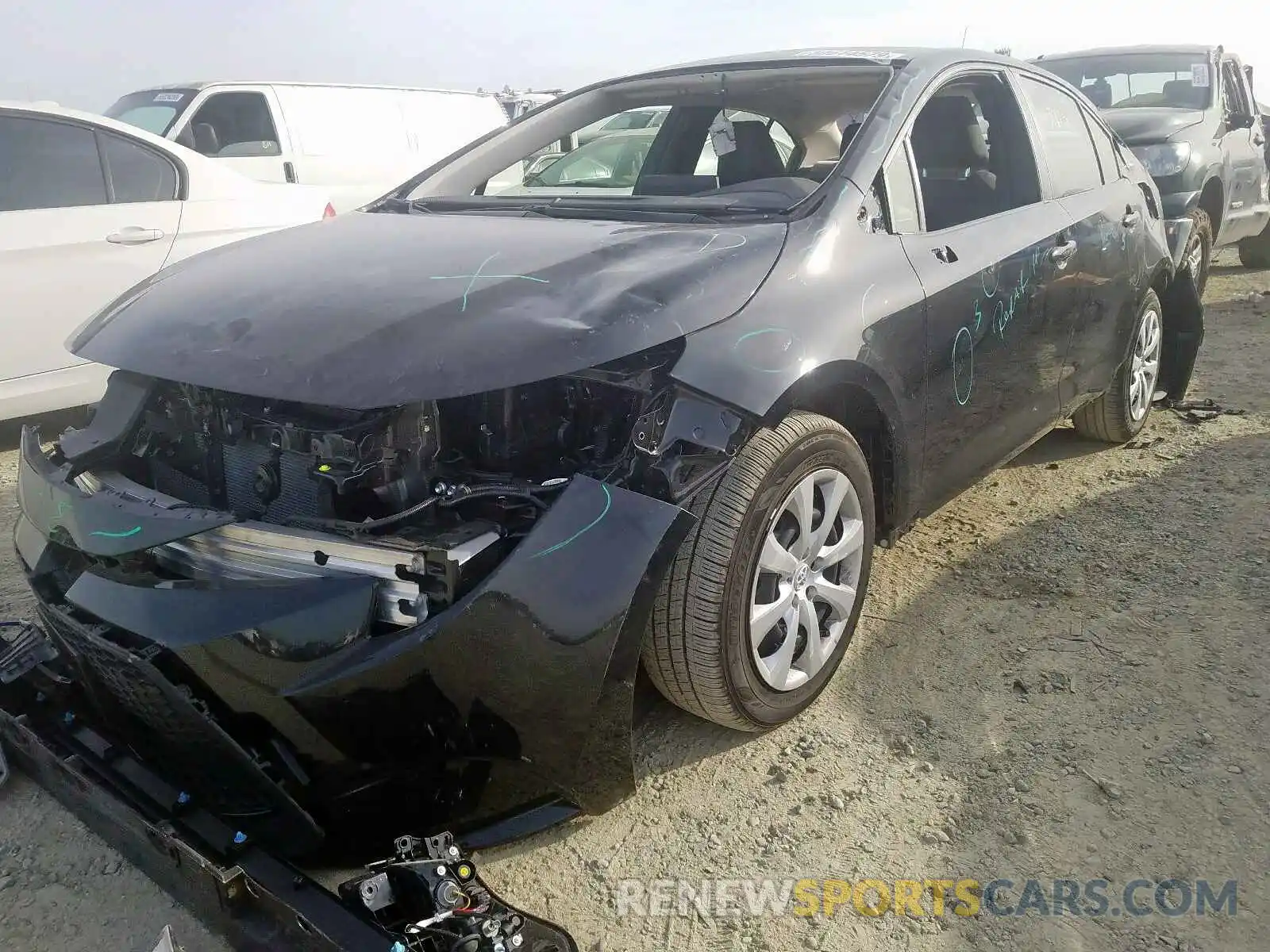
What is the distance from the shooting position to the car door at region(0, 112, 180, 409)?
4375 mm

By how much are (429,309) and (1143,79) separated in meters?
7.62

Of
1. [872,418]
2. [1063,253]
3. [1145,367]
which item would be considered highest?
[1063,253]

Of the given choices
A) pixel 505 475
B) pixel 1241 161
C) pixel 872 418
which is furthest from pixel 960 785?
pixel 1241 161

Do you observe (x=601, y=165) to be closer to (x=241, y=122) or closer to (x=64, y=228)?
(x=64, y=228)

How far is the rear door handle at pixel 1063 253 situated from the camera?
3.30 m

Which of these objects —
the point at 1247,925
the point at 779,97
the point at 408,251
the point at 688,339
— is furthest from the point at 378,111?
the point at 1247,925

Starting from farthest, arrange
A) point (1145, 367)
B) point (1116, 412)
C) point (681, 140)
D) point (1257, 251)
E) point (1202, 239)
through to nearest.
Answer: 1. point (1257, 251)
2. point (1202, 239)
3. point (1145, 367)
4. point (1116, 412)
5. point (681, 140)

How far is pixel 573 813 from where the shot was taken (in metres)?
2.04

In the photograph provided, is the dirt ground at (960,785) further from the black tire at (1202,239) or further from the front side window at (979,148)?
the black tire at (1202,239)

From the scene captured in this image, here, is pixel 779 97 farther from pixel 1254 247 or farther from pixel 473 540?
pixel 1254 247

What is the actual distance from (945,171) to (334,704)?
2.59m

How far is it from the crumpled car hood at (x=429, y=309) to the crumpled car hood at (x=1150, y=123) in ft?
18.1

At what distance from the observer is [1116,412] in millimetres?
4375

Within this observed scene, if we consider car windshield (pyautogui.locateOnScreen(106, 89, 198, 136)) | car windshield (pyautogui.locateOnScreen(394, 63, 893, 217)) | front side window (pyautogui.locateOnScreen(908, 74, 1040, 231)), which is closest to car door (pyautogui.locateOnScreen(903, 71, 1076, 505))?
front side window (pyautogui.locateOnScreen(908, 74, 1040, 231))
